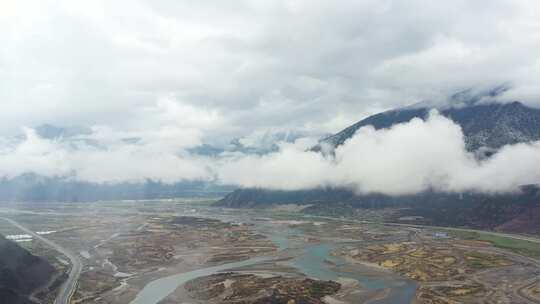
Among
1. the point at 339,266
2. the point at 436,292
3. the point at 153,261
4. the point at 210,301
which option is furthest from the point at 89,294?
the point at 436,292

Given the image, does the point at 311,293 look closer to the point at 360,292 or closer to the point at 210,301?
the point at 360,292

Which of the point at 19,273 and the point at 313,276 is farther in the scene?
the point at 313,276

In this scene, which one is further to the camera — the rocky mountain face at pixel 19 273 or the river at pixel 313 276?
the river at pixel 313 276

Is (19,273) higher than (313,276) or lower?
higher

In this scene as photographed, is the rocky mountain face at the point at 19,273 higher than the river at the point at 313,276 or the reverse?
higher

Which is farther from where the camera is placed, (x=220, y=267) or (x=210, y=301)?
(x=220, y=267)

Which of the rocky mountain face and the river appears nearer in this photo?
the rocky mountain face

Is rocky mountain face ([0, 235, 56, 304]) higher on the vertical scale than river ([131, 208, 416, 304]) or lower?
higher

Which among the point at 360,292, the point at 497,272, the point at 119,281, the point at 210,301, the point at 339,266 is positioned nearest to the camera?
the point at 210,301
